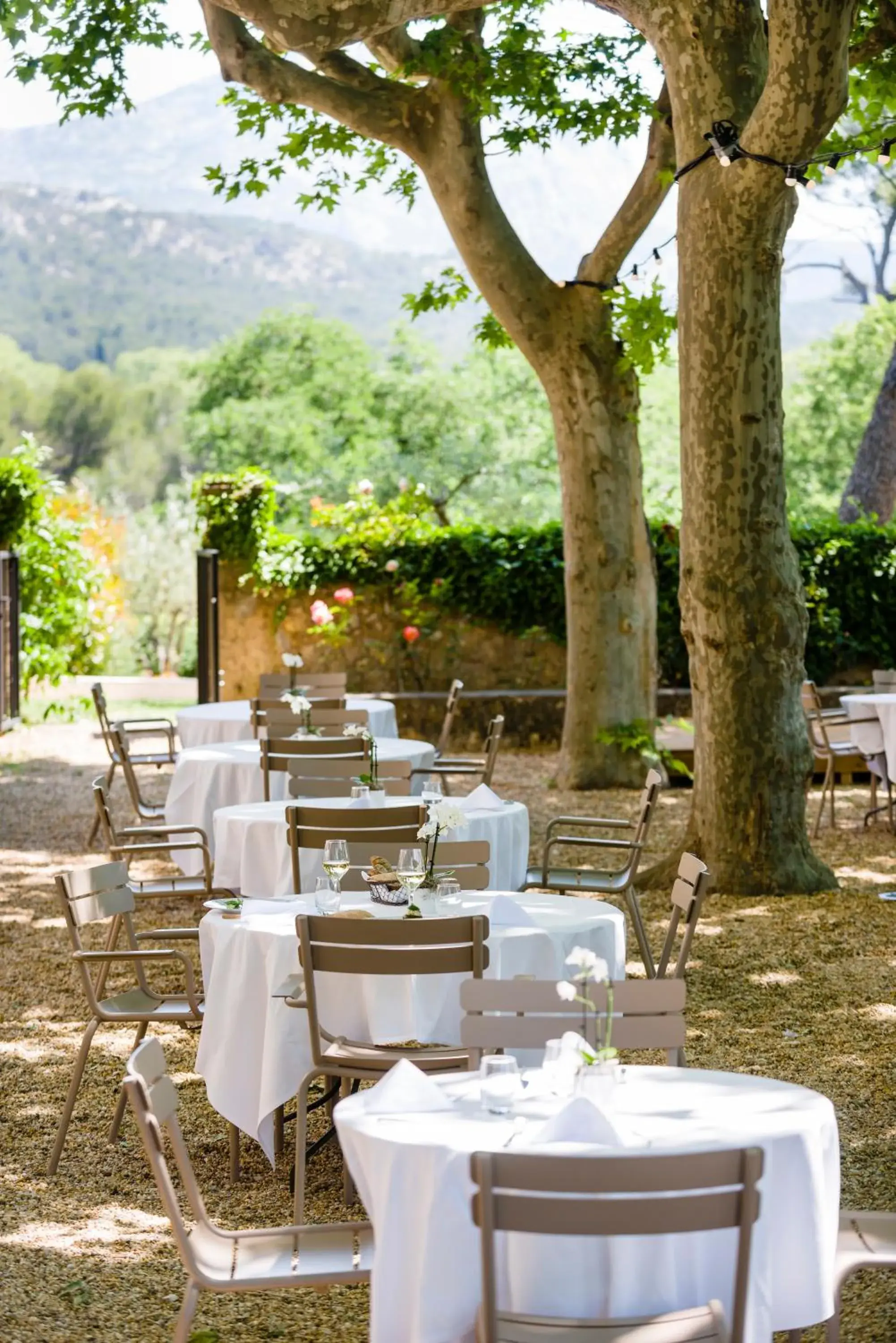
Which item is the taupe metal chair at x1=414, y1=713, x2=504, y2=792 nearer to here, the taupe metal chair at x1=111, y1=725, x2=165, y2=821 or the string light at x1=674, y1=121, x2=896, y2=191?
the taupe metal chair at x1=111, y1=725, x2=165, y2=821

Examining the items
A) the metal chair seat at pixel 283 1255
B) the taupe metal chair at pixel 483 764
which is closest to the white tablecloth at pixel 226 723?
the taupe metal chair at pixel 483 764

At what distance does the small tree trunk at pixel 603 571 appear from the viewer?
38.7 ft

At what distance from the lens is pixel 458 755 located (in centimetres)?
1422

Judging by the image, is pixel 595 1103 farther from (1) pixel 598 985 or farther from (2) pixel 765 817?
(2) pixel 765 817

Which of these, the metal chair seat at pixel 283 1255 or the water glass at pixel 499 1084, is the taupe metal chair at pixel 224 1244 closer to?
the metal chair seat at pixel 283 1255

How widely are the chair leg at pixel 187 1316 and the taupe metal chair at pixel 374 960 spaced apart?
3.30ft

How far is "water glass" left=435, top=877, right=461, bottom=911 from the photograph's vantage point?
4.67 meters

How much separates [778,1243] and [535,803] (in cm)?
867

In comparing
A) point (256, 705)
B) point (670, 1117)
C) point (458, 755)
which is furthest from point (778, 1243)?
point (458, 755)

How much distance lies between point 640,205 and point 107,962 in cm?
782

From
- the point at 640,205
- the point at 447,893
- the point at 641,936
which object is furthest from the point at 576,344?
the point at 447,893

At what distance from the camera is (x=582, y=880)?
686 cm

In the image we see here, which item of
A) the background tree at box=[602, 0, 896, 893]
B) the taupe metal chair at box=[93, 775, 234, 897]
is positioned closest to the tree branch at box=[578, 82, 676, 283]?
the background tree at box=[602, 0, 896, 893]

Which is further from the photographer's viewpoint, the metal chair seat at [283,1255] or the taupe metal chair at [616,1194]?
the metal chair seat at [283,1255]
